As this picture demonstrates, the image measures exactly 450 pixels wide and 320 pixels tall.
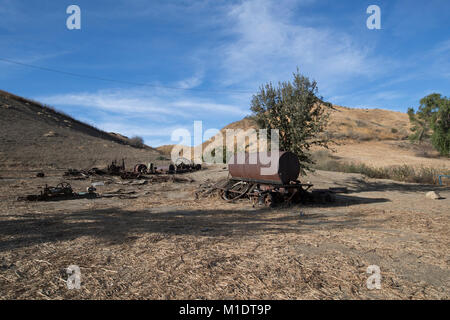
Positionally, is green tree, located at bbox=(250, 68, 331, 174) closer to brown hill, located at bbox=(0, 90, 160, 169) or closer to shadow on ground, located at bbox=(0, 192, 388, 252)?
shadow on ground, located at bbox=(0, 192, 388, 252)

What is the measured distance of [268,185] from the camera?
1316 cm

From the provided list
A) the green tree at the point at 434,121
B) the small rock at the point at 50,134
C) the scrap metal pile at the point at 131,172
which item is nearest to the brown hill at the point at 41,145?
the small rock at the point at 50,134

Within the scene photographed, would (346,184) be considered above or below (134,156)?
below

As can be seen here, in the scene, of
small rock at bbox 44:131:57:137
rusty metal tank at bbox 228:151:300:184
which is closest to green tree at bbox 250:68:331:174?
rusty metal tank at bbox 228:151:300:184

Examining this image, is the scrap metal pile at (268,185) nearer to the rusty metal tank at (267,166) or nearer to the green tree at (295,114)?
the rusty metal tank at (267,166)

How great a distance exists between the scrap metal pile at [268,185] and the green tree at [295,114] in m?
3.18

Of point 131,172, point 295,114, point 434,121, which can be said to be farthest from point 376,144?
point 131,172

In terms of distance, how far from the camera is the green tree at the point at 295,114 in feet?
51.1

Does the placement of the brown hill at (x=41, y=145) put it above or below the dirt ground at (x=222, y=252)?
above

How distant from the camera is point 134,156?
3516cm
